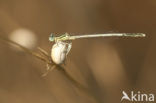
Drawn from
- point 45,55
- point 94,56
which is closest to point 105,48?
point 94,56

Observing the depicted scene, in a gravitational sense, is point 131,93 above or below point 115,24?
below

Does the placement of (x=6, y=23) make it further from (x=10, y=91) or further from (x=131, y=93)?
(x=131, y=93)

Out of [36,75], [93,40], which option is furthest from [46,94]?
[93,40]

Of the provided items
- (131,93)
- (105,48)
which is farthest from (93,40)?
(131,93)

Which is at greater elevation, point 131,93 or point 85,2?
point 85,2

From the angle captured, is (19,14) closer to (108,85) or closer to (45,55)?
(45,55)
